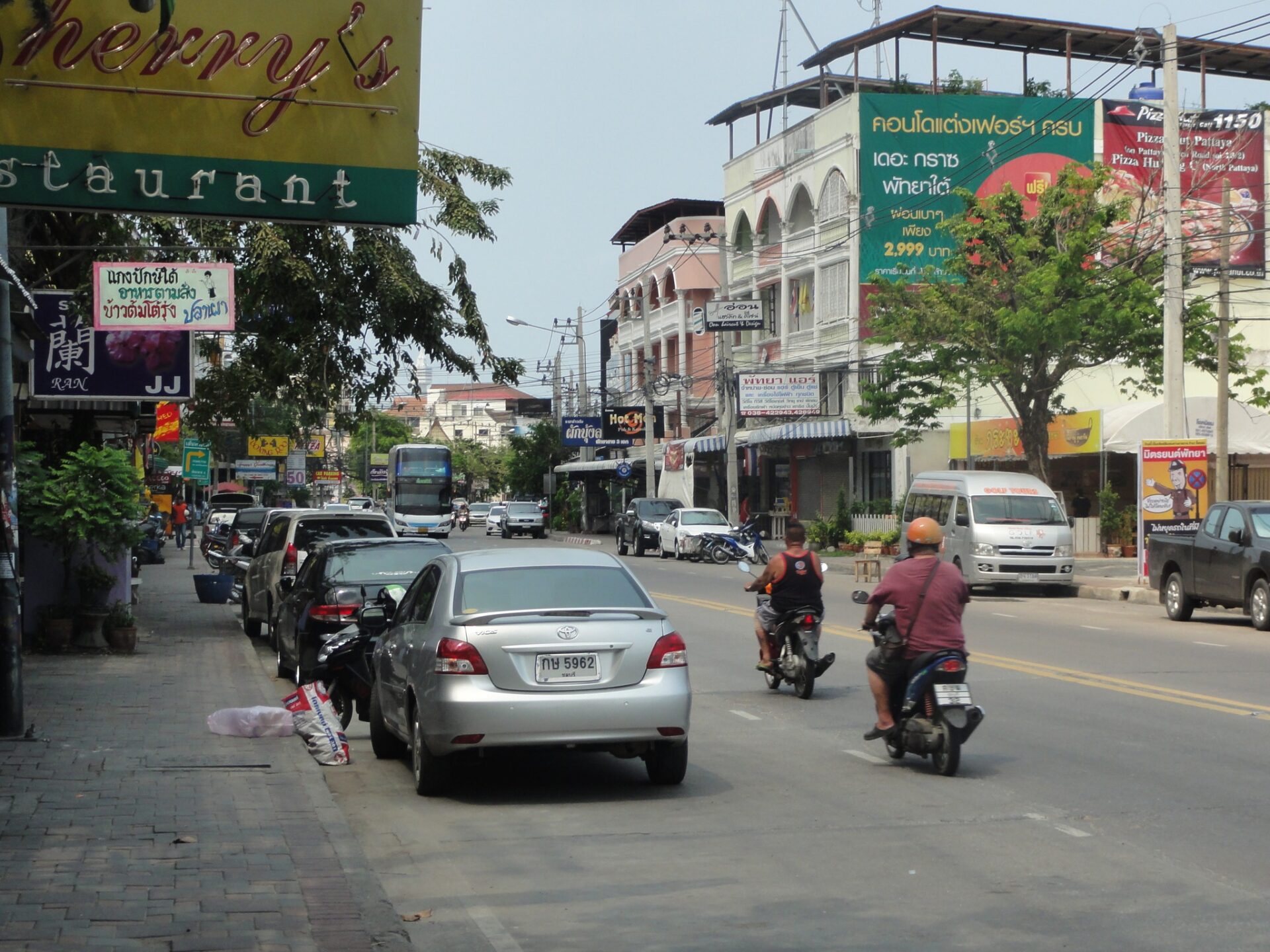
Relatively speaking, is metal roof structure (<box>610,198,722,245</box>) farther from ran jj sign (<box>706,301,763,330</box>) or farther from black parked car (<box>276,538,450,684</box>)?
black parked car (<box>276,538,450,684</box>)

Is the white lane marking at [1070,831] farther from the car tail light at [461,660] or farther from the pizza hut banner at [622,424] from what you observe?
the pizza hut banner at [622,424]

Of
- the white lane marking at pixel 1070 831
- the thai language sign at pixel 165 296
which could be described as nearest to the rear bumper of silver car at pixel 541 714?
the white lane marking at pixel 1070 831

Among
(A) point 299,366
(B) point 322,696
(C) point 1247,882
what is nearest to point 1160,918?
(C) point 1247,882

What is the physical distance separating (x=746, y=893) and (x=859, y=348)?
43400 mm

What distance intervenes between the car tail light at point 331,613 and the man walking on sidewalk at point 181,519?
49636mm

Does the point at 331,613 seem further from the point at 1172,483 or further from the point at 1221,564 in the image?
the point at 1172,483

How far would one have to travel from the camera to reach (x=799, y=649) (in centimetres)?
1402

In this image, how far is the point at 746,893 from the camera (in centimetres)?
698

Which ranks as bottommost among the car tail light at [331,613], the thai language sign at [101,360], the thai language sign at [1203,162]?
the car tail light at [331,613]

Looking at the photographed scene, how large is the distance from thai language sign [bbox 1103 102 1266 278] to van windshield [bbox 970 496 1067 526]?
20.7m

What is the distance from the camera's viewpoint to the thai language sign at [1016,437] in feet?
119

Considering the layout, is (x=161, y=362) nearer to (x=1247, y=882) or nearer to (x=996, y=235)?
(x=1247, y=882)

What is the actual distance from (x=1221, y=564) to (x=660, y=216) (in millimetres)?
58157

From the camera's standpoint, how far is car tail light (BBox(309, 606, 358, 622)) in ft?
46.6
